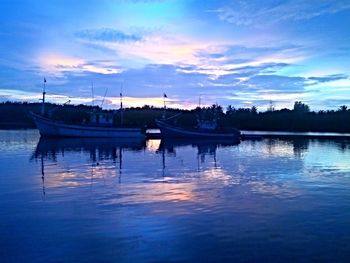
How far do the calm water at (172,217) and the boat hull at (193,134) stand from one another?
53.5 m

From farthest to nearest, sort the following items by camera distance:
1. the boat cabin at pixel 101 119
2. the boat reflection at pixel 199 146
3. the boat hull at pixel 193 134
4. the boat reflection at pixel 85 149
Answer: the boat hull at pixel 193 134 < the boat cabin at pixel 101 119 < the boat reflection at pixel 199 146 < the boat reflection at pixel 85 149

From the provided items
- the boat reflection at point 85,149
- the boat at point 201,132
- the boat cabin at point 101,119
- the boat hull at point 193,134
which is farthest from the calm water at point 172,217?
the boat at point 201,132

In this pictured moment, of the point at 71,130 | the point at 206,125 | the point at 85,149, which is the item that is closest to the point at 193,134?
the point at 206,125

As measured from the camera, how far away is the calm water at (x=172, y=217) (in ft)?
34.2

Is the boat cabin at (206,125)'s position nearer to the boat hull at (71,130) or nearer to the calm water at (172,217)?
the boat hull at (71,130)

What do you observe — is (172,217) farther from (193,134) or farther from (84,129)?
(193,134)

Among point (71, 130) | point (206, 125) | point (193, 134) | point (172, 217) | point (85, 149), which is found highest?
point (206, 125)

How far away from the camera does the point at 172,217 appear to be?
45.9 ft

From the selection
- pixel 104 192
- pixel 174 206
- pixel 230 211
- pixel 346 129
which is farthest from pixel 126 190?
pixel 346 129

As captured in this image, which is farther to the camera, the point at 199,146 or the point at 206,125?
the point at 206,125

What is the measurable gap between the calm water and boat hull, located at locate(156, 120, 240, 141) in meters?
53.5

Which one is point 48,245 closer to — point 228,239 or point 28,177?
point 228,239

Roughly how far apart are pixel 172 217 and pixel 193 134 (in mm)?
65391

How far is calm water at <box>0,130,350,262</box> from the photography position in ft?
34.2
